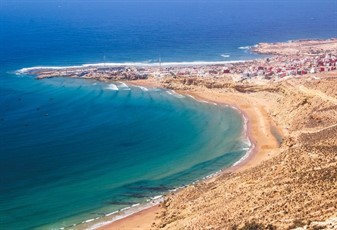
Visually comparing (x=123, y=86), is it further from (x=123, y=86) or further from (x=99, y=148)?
(x=99, y=148)

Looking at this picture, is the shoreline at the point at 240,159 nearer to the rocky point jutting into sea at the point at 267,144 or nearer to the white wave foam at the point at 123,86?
the rocky point jutting into sea at the point at 267,144

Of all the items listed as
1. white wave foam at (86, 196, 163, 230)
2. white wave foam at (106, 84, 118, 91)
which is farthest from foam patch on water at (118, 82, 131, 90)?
white wave foam at (86, 196, 163, 230)

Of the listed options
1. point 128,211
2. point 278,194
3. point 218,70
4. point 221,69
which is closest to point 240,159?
point 128,211

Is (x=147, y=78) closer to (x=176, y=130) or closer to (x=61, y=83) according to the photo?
(x=61, y=83)

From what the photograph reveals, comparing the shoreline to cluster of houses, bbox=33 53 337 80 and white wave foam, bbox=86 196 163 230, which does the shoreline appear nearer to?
white wave foam, bbox=86 196 163 230

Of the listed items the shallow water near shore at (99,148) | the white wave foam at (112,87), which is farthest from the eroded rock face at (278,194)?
the white wave foam at (112,87)

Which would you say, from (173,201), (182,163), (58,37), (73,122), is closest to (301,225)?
(173,201)

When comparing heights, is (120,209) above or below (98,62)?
below
